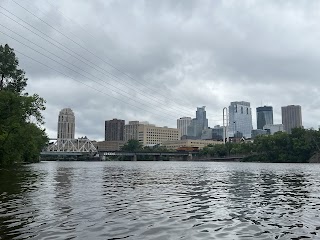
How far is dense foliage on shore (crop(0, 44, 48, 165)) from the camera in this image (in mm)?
62938

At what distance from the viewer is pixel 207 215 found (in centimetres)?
1677

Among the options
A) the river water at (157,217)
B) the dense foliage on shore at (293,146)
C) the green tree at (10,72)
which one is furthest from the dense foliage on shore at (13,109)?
the dense foliage on shore at (293,146)

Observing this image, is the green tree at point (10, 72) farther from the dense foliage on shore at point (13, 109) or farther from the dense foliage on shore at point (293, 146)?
the dense foliage on shore at point (293, 146)

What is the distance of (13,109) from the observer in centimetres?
6322

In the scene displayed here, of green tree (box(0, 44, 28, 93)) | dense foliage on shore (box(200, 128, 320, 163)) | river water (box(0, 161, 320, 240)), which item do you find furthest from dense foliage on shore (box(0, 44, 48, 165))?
dense foliage on shore (box(200, 128, 320, 163))

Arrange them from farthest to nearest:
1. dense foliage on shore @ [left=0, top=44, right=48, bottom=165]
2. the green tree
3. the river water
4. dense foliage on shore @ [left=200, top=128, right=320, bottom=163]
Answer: dense foliage on shore @ [left=200, top=128, right=320, bottom=163] < the green tree < dense foliage on shore @ [left=0, top=44, right=48, bottom=165] < the river water

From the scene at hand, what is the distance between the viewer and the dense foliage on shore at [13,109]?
206ft

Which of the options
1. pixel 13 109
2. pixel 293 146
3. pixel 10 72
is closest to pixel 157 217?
pixel 13 109

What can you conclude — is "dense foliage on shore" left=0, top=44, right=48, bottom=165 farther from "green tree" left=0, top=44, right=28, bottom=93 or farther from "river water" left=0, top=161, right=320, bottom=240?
Answer: "river water" left=0, top=161, right=320, bottom=240

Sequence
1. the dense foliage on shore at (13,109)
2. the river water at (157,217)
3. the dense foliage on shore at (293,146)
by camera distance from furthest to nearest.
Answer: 1. the dense foliage on shore at (293,146)
2. the dense foliage on shore at (13,109)
3. the river water at (157,217)

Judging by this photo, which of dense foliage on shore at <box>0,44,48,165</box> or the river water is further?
dense foliage on shore at <box>0,44,48,165</box>

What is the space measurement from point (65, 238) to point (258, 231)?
23.8 feet

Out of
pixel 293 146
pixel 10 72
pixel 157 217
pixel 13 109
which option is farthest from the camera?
pixel 293 146

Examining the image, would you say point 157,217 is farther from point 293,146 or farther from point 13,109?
point 293,146
